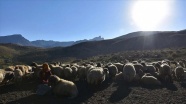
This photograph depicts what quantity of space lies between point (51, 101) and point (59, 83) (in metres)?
1.59

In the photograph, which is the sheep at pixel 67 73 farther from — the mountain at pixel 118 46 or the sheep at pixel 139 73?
the mountain at pixel 118 46

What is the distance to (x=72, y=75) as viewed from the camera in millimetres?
24156

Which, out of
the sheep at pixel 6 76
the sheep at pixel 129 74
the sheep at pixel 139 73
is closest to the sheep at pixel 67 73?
the sheep at pixel 6 76

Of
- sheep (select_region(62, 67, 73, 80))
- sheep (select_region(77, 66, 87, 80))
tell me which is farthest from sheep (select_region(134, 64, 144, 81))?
sheep (select_region(62, 67, 73, 80))

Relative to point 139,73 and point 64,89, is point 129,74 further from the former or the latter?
point 64,89

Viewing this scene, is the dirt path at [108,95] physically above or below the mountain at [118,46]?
below

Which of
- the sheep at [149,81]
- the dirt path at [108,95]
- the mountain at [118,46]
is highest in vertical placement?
the mountain at [118,46]

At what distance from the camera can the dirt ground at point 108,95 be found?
16500mm

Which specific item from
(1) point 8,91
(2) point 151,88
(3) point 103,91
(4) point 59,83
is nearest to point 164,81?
(2) point 151,88

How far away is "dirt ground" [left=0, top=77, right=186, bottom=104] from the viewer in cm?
1650

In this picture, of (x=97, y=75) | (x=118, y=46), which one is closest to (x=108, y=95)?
(x=97, y=75)

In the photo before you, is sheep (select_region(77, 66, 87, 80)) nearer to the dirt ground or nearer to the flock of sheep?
the flock of sheep

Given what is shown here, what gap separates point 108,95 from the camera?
1827 centimetres

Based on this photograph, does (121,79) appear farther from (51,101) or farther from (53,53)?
(53,53)
